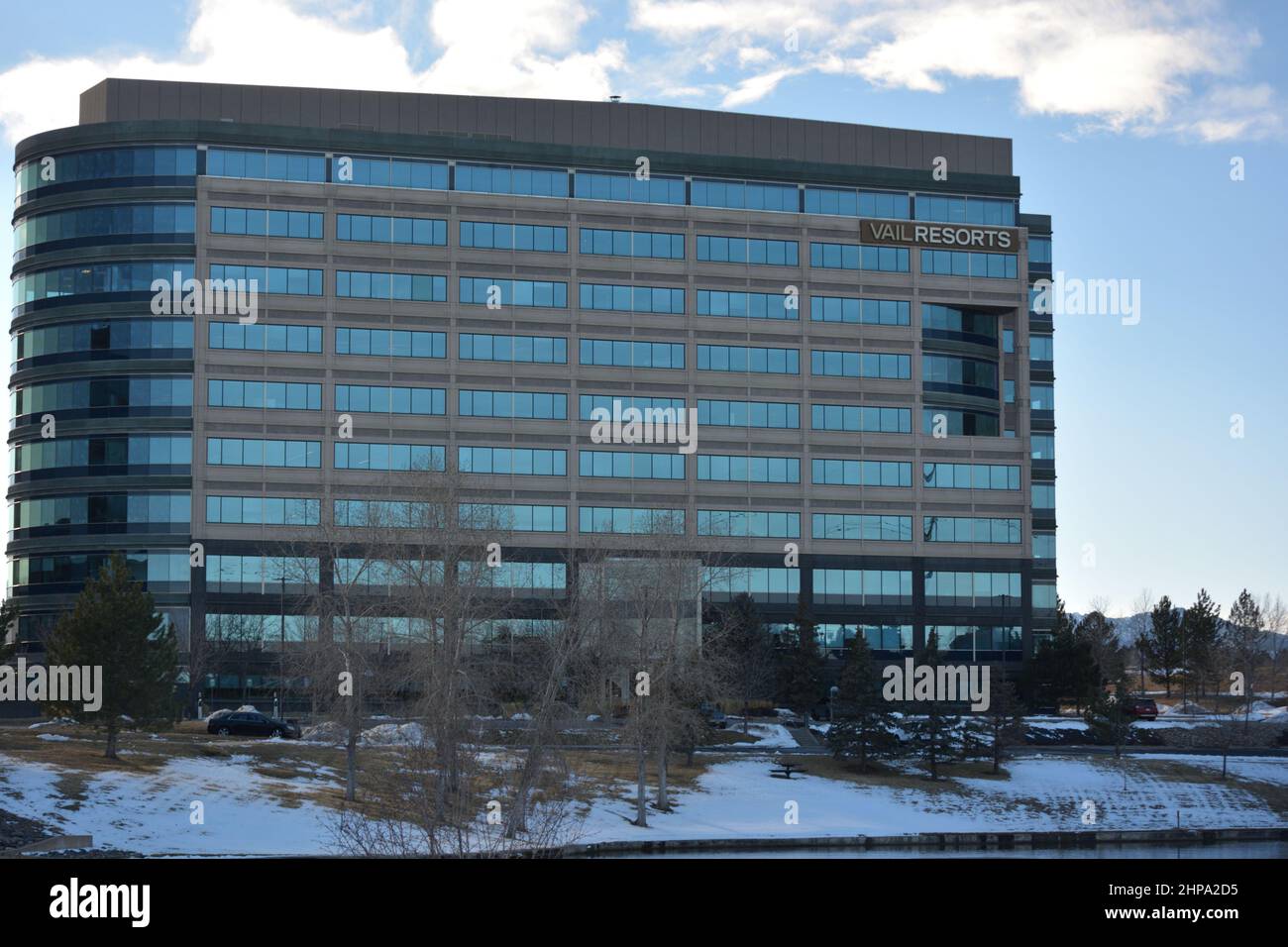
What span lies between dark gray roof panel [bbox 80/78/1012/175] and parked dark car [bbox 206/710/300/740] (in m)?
45.0

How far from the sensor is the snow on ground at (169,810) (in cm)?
4678

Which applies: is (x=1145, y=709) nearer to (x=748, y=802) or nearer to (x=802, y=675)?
(x=802, y=675)

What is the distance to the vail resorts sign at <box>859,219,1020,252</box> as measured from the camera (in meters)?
107

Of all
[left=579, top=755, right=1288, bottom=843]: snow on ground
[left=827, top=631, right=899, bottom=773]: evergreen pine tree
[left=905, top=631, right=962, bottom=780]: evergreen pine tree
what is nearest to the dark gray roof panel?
[left=827, top=631, right=899, bottom=773]: evergreen pine tree

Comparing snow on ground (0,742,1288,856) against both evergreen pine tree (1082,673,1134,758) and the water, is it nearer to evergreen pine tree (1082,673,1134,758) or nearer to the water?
the water

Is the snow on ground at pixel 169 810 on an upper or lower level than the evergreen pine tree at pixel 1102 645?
upper

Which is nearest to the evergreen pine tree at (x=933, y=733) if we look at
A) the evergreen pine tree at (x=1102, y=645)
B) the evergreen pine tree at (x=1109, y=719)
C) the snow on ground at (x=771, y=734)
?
the snow on ground at (x=771, y=734)

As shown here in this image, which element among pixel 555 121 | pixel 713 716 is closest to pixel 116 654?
pixel 713 716

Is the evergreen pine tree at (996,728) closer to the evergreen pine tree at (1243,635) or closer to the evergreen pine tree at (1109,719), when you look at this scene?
the evergreen pine tree at (1109,719)

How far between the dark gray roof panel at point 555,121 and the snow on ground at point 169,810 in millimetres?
58744

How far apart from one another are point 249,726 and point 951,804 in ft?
112

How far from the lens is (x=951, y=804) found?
67.6m
